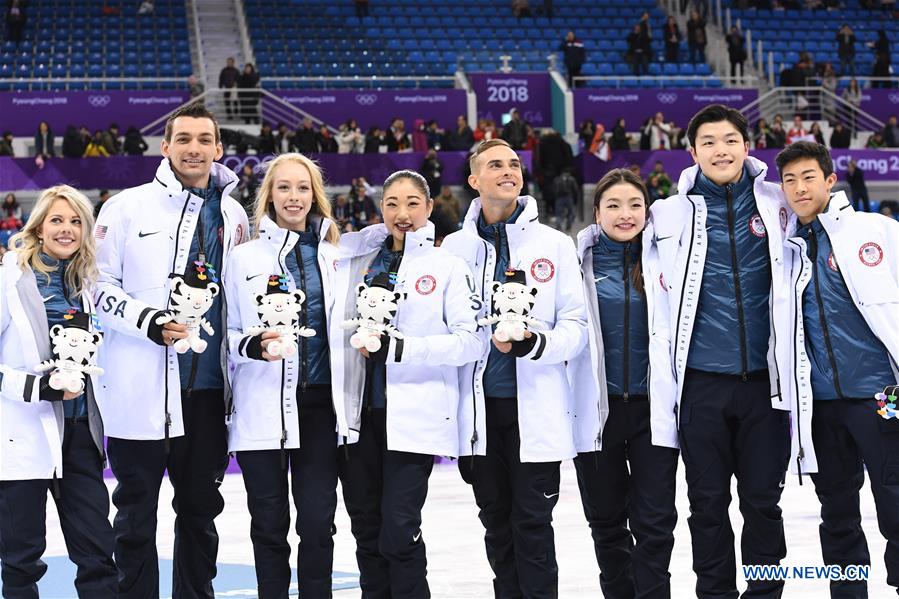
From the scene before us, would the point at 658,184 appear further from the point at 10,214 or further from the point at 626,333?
the point at 626,333

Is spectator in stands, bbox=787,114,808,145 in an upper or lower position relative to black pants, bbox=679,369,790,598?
upper

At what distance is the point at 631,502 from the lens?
555cm

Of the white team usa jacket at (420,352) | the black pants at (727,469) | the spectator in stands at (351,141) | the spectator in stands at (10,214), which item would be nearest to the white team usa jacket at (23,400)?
the white team usa jacket at (420,352)

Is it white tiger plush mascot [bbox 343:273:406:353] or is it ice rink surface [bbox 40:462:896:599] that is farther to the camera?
ice rink surface [bbox 40:462:896:599]

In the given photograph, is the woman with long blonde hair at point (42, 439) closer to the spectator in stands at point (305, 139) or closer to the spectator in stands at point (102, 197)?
the spectator in stands at point (102, 197)

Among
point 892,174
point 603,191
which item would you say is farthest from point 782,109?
point 603,191

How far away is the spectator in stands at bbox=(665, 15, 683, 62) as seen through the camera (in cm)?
2627

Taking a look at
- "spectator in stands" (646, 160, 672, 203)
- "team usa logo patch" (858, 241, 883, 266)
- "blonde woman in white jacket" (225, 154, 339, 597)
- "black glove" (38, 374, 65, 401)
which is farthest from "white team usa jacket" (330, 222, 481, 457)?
"spectator in stands" (646, 160, 672, 203)

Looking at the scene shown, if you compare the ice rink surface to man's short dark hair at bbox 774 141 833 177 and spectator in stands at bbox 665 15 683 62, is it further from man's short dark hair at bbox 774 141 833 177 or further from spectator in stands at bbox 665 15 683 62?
spectator in stands at bbox 665 15 683 62

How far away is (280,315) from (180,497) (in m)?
1.07

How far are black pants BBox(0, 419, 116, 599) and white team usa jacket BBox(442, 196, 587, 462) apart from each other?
1.56m

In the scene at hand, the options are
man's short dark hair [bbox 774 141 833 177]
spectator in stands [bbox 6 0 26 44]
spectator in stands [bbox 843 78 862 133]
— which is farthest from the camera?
spectator in stands [bbox 6 0 26 44]

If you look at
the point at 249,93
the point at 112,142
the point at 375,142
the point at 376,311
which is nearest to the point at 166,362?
the point at 376,311

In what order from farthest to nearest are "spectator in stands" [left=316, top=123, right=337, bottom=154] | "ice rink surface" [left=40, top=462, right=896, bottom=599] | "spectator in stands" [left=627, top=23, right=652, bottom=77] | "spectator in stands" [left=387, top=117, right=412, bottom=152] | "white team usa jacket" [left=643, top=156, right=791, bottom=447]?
"spectator in stands" [left=627, top=23, right=652, bottom=77]
"spectator in stands" [left=387, top=117, right=412, bottom=152]
"spectator in stands" [left=316, top=123, right=337, bottom=154]
"ice rink surface" [left=40, top=462, right=896, bottom=599]
"white team usa jacket" [left=643, top=156, right=791, bottom=447]
